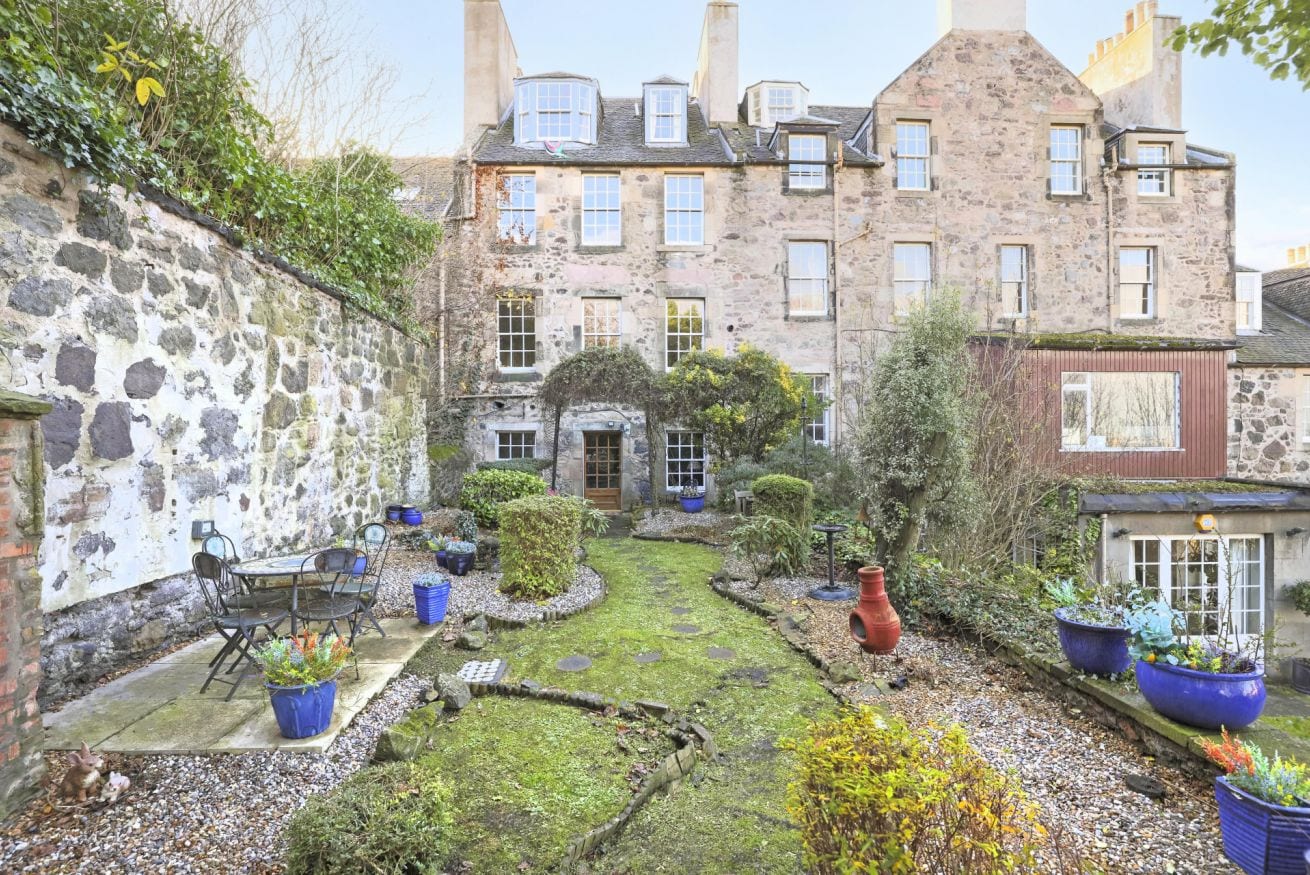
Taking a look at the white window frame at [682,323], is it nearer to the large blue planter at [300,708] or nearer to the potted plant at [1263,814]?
the large blue planter at [300,708]

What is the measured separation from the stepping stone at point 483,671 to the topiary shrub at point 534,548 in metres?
1.98

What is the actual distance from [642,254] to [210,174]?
422 inches

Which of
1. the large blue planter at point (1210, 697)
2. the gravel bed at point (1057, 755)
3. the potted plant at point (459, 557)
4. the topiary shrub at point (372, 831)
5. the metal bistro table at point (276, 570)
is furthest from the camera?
the potted plant at point (459, 557)

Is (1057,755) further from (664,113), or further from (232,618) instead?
(664,113)

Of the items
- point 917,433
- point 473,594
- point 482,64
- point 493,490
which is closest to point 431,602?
point 473,594

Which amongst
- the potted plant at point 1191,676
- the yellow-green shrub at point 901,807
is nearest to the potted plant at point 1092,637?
the potted plant at point 1191,676

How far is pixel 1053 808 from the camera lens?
11.3ft

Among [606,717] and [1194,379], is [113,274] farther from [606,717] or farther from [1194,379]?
[1194,379]

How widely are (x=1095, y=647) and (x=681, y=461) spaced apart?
11.5m

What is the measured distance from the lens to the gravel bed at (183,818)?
2602 mm

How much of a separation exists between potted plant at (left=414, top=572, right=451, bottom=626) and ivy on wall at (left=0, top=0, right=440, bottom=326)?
3643mm

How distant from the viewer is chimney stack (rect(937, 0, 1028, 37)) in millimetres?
15477

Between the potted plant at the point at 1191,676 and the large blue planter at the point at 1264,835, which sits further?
the potted plant at the point at 1191,676

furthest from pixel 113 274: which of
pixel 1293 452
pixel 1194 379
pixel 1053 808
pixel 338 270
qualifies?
pixel 1293 452
